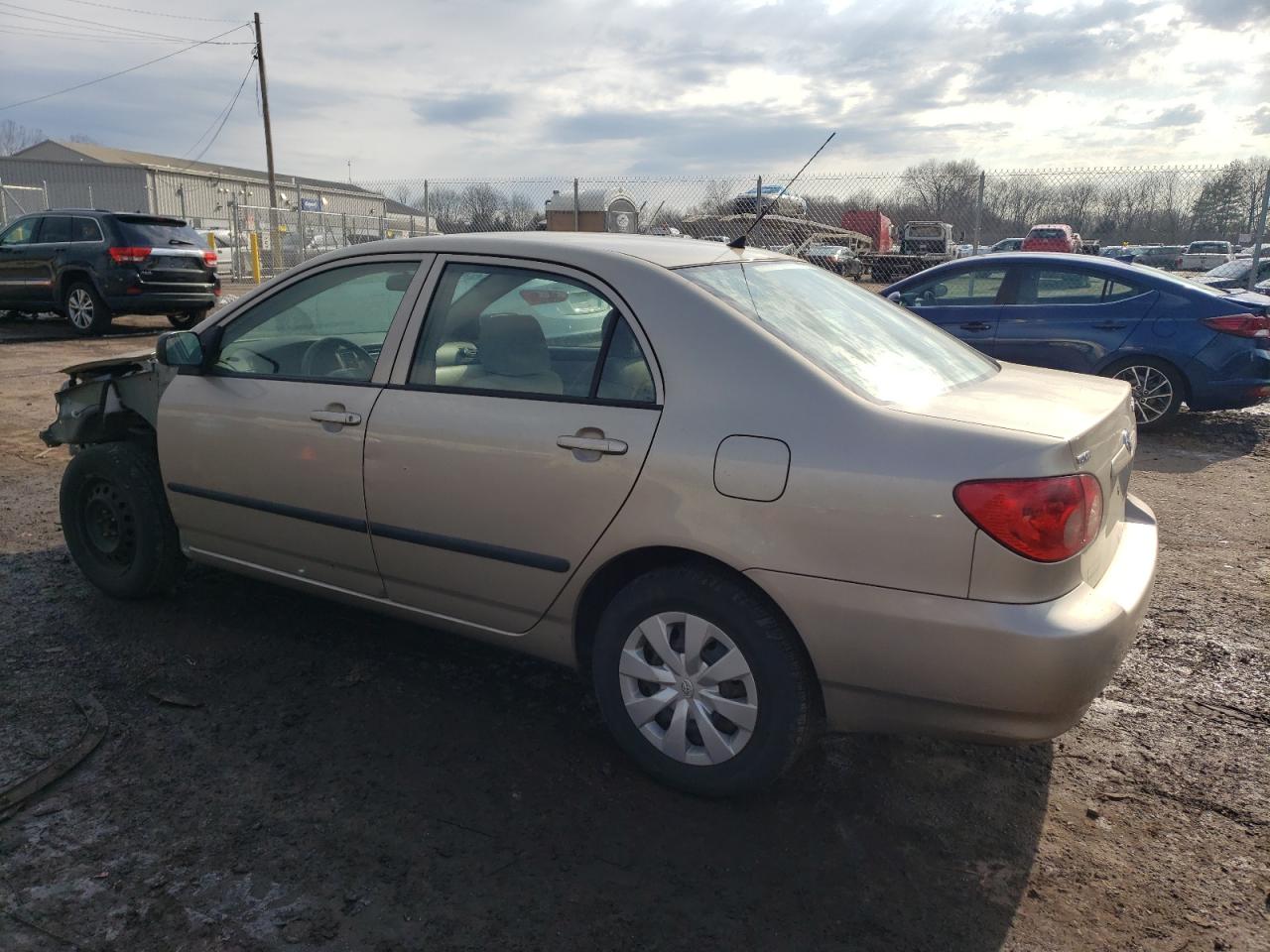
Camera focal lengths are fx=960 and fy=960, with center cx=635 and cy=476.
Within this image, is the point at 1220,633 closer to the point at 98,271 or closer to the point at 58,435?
the point at 58,435

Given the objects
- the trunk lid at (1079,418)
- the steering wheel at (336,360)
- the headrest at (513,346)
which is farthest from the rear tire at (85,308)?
the trunk lid at (1079,418)

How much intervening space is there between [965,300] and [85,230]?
11886mm

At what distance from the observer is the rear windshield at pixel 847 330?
2.80 m

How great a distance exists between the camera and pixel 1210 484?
21.7ft

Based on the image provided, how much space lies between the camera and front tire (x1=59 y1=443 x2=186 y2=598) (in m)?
4.10

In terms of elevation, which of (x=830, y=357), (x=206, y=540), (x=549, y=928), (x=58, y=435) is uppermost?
(x=830, y=357)

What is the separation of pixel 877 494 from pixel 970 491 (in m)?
0.22

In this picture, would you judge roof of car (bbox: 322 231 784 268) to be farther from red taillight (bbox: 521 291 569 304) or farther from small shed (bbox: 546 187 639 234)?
small shed (bbox: 546 187 639 234)

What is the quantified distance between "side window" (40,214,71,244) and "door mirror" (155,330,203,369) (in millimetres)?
11799

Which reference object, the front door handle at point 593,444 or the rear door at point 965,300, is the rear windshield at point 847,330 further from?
the rear door at point 965,300

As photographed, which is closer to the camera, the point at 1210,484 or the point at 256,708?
the point at 256,708

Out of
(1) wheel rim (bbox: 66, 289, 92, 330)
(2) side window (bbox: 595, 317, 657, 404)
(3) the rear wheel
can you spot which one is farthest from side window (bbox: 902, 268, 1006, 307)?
(1) wheel rim (bbox: 66, 289, 92, 330)

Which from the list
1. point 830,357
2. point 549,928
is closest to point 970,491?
point 830,357

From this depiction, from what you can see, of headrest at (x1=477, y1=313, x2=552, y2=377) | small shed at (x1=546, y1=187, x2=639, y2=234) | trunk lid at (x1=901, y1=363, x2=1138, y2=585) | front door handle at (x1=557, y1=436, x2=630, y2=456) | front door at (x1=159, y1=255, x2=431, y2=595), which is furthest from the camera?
small shed at (x1=546, y1=187, x2=639, y2=234)
